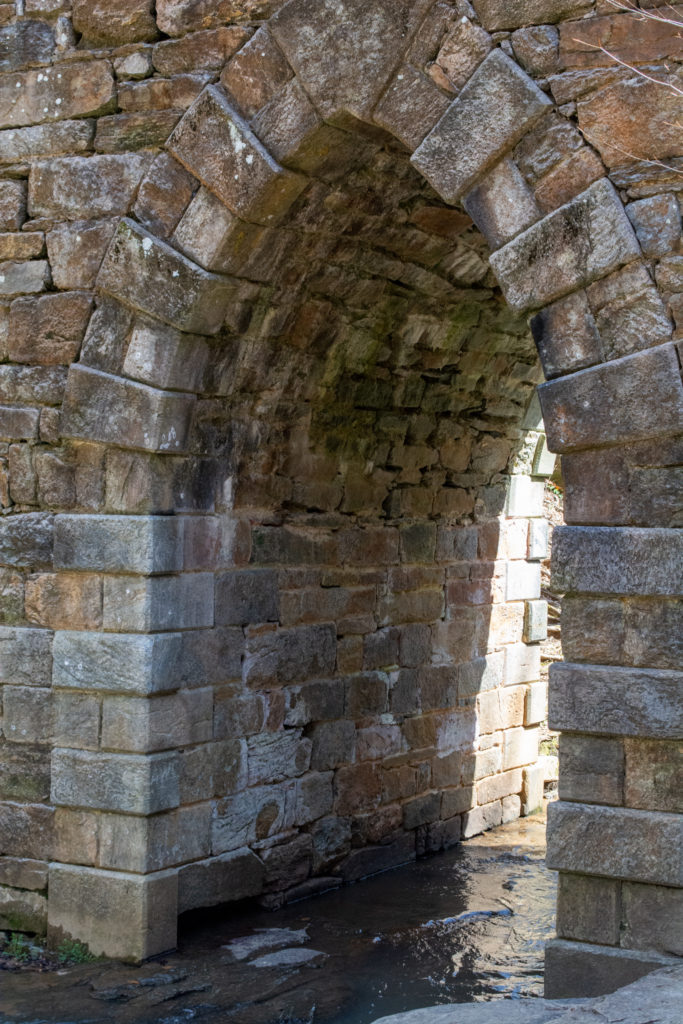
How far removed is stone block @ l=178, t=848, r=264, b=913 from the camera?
18.1ft

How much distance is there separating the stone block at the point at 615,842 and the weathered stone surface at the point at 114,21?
3.64 meters

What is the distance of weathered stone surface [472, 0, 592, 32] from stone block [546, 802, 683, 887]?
2.78 m

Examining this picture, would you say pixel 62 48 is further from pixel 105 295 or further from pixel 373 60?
pixel 373 60

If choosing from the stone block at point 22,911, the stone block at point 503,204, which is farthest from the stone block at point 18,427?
the stone block at point 503,204

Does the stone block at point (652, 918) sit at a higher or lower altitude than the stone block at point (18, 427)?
lower

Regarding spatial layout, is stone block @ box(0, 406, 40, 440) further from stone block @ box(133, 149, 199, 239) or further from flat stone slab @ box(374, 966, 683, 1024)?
flat stone slab @ box(374, 966, 683, 1024)

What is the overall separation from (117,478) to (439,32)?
2.25m

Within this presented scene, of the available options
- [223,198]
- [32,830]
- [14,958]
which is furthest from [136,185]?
[14,958]

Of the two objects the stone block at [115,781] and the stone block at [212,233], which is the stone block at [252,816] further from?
the stone block at [212,233]

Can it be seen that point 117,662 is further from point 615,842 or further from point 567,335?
point 567,335

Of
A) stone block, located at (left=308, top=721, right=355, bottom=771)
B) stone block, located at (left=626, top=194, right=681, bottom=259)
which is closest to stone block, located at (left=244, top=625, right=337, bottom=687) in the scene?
stone block, located at (left=308, top=721, right=355, bottom=771)

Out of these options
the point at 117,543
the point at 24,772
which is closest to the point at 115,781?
the point at 24,772

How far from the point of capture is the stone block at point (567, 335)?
14.1 feet

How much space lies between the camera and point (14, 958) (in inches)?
212
